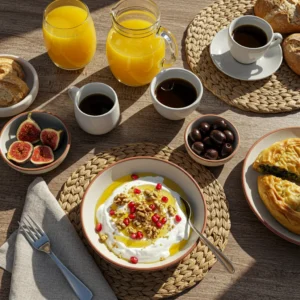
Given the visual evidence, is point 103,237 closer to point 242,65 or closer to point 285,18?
point 242,65

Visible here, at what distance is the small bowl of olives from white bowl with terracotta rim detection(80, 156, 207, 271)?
0.42 feet

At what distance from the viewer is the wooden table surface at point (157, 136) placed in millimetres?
1583

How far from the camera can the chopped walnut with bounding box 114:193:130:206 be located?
1618 mm

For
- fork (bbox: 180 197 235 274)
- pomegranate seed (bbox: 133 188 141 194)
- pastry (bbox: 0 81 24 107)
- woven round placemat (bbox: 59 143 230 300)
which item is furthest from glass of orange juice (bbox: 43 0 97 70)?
fork (bbox: 180 197 235 274)

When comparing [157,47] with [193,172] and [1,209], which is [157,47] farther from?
[1,209]

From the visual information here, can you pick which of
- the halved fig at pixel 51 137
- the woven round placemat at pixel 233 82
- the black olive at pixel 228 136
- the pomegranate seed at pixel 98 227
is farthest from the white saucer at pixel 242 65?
the pomegranate seed at pixel 98 227

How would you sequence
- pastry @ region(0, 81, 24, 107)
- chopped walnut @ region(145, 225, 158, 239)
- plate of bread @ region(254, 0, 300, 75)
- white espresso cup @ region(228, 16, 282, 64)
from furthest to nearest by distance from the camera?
plate of bread @ region(254, 0, 300, 75)
white espresso cup @ region(228, 16, 282, 64)
pastry @ region(0, 81, 24, 107)
chopped walnut @ region(145, 225, 158, 239)

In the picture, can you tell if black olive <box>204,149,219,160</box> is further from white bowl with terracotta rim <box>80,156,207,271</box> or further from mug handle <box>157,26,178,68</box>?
mug handle <box>157,26,178,68</box>

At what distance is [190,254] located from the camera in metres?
1.61

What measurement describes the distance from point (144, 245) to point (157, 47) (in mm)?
838

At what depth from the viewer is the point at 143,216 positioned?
62.3 inches

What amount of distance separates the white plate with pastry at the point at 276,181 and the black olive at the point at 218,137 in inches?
5.4

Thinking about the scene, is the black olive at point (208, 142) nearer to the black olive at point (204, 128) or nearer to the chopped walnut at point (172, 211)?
the black olive at point (204, 128)

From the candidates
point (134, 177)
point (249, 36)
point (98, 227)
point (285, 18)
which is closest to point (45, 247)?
point (98, 227)
